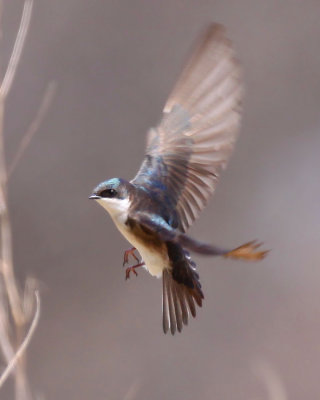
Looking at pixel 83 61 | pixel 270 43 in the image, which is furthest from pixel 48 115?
pixel 270 43

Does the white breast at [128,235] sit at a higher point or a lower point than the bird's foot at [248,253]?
lower

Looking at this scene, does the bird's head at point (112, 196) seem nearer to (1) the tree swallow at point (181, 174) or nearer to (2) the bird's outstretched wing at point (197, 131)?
(1) the tree swallow at point (181, 174)

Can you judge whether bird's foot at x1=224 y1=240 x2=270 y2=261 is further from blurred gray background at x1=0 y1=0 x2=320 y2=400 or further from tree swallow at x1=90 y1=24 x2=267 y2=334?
blurred gray background at x1=0 y1=0 x2=320 y2=400

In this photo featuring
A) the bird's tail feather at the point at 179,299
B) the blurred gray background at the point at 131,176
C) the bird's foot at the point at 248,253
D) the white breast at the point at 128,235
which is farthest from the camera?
the blurred gray background at the point at 131,176

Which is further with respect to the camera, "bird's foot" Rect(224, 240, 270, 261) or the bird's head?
the bird's head

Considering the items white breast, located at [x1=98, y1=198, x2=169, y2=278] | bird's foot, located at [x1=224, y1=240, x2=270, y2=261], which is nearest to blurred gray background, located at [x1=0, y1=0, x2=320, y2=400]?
white breast, located at [x1=98, y1=198, x2=169, y2=278]

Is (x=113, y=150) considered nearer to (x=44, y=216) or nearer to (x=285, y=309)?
(x=44, y=216)

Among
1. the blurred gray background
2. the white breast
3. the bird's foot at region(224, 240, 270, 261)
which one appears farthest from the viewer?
the blurred gray background

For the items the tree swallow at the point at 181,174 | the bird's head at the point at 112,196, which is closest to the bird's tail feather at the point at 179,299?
the tree swallow at the point at 181,174
